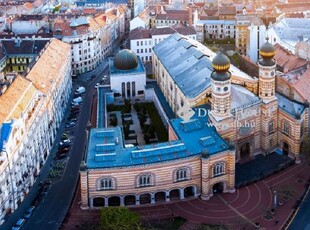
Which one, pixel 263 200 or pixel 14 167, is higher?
pixel 14 167

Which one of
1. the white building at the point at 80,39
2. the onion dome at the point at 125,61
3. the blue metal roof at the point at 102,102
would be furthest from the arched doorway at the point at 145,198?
the white building at the point at 80,39

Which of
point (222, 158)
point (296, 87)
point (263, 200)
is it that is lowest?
point (263, 200)

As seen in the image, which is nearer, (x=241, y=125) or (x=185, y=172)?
(x=185, y=172)

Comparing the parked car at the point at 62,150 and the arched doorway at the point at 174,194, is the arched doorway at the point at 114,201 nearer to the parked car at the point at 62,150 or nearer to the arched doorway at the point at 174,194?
the arched doorway at the point at 174,194

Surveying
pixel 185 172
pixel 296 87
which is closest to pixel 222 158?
pixel 185 172

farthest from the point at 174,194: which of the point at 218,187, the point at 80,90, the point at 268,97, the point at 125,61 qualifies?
the point at 80,90

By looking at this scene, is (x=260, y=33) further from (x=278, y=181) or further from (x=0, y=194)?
(x=0, y=194)
